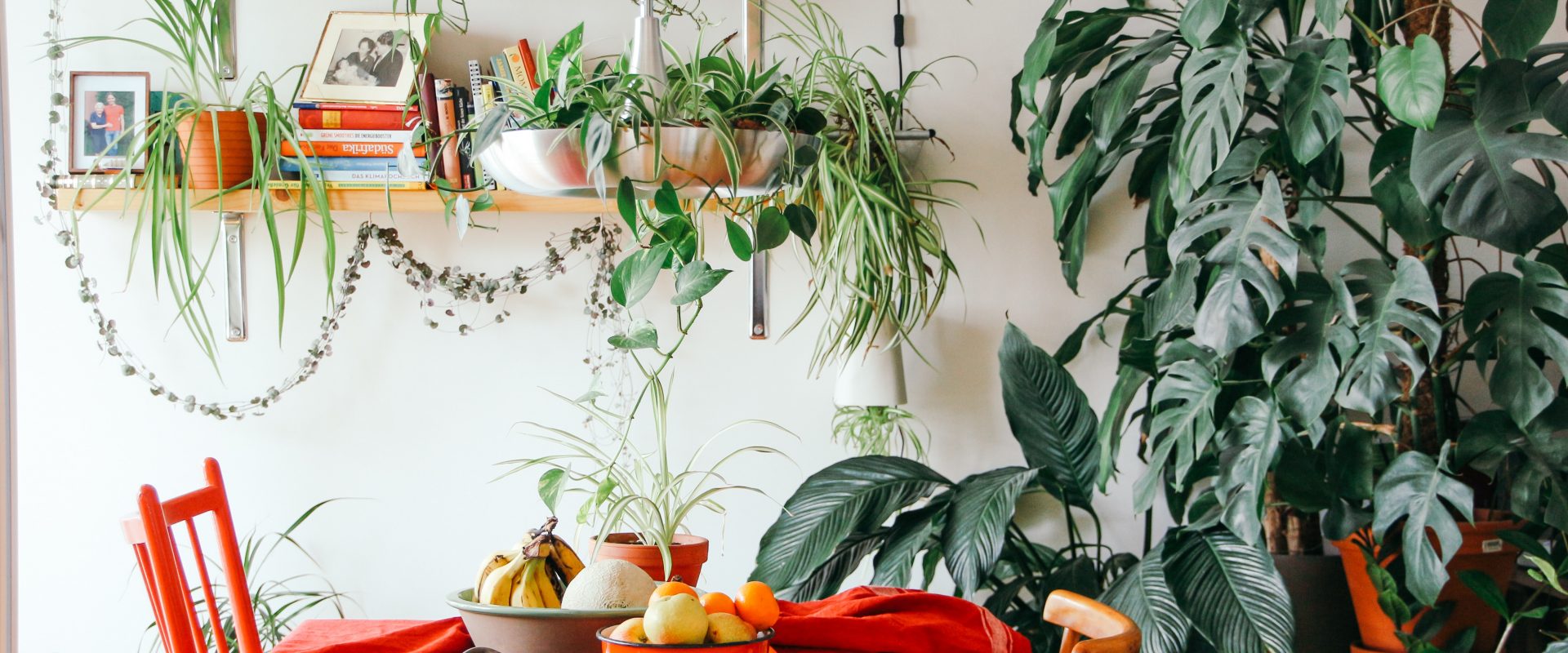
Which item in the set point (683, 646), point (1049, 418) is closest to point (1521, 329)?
point (1049, 418)

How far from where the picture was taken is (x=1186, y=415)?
6.71ft

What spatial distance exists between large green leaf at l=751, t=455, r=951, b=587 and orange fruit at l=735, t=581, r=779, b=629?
1149mm

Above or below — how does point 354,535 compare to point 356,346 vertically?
below

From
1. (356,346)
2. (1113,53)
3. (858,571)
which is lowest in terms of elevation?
(858,571)

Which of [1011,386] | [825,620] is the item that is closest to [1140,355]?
[1011,386]

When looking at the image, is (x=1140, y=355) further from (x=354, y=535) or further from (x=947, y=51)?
(x=354, y=535)

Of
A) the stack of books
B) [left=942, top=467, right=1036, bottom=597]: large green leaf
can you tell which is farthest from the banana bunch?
the stack of books

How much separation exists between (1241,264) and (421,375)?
5.62 ft

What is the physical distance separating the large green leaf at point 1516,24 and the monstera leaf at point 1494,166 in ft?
0.17

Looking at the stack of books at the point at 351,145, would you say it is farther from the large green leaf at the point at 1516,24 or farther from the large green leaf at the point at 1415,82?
the large green leaf at the point at 1516,24

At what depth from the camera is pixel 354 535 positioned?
2508mm

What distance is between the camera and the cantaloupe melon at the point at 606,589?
1.15 meters

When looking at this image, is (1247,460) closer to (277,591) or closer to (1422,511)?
(1422,511)

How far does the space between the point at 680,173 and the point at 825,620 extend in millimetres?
545
